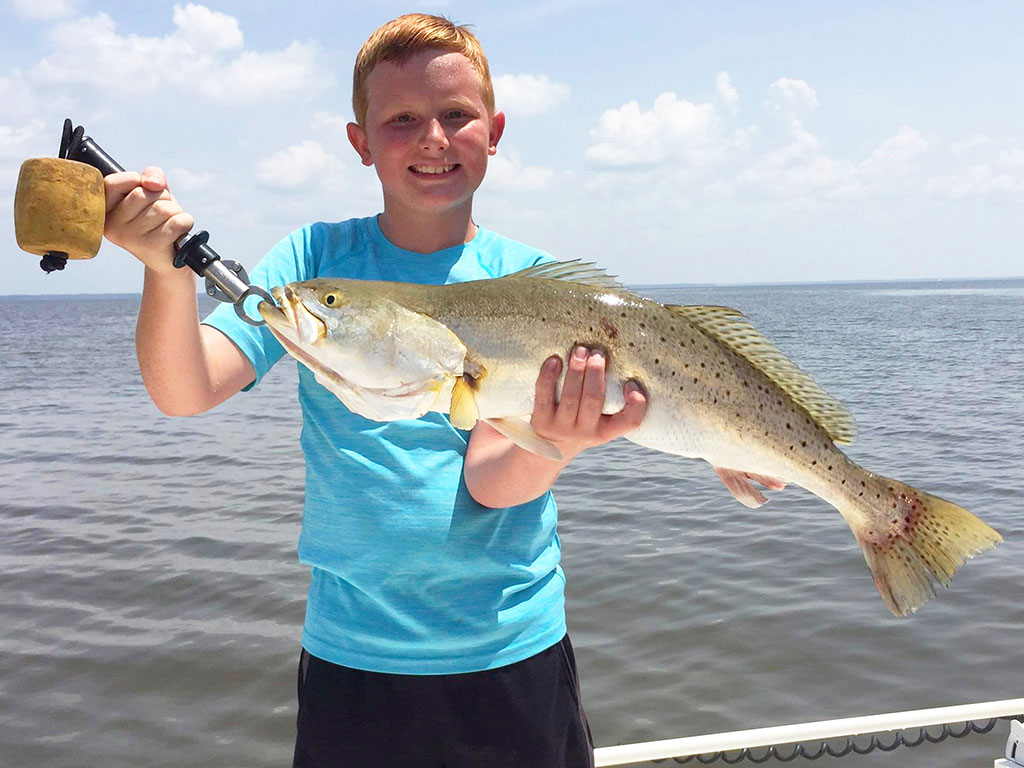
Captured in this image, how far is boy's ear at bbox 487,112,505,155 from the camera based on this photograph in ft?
10.8

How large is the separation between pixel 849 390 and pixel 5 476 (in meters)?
19.0

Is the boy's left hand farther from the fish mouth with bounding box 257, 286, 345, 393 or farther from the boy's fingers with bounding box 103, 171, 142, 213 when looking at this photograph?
the boy's fingers with bounding box 103, 171, 142, 213

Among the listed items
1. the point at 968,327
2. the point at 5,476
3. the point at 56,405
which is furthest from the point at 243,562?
the point at 968,327

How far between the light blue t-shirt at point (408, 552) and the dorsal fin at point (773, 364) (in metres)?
0.83

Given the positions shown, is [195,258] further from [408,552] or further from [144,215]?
[408,552]

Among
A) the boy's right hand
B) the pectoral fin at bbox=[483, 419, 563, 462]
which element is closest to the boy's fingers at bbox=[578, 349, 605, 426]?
the pectoral fin at bbox=[483, 419, 563, 462]

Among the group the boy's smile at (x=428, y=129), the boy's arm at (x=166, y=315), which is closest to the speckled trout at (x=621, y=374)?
the boy's arm at (x=166, y=315)

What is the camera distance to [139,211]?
7.23ft

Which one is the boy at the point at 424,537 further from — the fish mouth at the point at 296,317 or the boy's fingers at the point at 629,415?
the fish mouth at the point at 296,317

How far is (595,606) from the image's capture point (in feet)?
28.3

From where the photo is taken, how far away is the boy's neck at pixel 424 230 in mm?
3146

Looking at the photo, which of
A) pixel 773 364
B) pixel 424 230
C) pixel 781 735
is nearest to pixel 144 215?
pixel 424 230

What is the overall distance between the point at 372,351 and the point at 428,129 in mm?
855

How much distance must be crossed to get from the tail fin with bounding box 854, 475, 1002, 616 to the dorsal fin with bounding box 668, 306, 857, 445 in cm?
24
